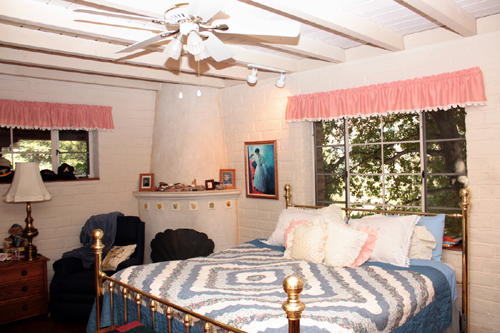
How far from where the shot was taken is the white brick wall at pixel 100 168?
14.0 feet

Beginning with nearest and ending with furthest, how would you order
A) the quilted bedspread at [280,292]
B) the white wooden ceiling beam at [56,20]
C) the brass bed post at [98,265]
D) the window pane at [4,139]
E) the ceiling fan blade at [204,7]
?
the ceiling fan blade at [204,7]
the quilted bedspread at [280,292]
the white wooden ceiling beam at [56,20]
the brass bed post at [98,265]
the window pane at [4,139]

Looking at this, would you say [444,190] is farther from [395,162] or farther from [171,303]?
[171,303]

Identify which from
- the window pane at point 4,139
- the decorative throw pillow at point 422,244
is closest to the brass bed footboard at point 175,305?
the decorative throw pillow at point 422,244

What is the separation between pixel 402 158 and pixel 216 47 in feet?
7.51

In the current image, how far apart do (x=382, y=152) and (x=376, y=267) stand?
1394 millimetres

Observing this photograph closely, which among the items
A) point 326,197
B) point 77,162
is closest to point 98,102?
point 77,162

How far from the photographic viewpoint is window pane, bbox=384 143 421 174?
12.4ft

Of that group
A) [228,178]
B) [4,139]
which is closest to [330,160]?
[228,178]

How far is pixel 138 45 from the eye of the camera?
8.04 ft

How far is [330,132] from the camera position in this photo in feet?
14.5

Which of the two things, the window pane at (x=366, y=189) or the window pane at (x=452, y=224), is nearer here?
the window pane at (x=452, y=224)

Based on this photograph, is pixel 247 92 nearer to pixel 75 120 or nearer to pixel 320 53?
pixel 320 53

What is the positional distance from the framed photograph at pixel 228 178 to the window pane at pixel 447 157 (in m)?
2.34

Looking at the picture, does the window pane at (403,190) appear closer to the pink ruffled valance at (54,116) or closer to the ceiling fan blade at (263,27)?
the ceiling fan blade at (263,27)
